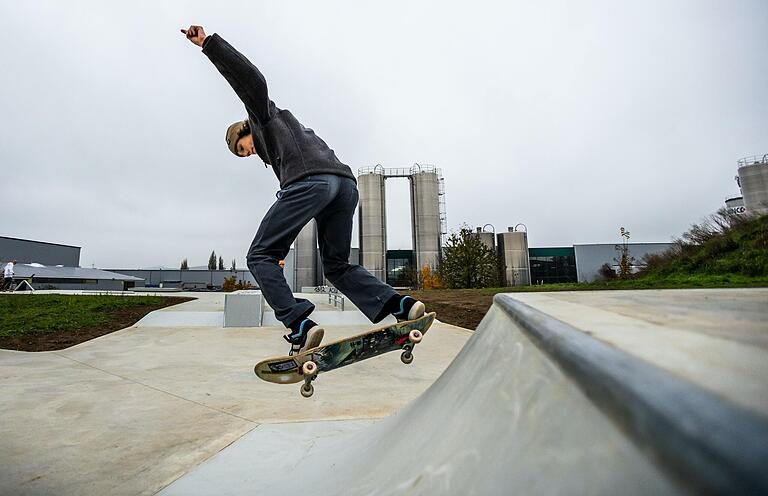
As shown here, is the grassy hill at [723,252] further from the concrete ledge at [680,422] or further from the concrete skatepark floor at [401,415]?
the concrete ledge at [680,422]

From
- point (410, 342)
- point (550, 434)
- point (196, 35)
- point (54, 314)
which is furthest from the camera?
point (54, 314)

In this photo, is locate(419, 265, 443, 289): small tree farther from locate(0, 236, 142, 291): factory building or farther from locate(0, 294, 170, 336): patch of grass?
locate(0, 236, 142, 291): factory building

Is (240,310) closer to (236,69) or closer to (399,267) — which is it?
(236,69)

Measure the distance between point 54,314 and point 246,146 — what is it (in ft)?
32.1

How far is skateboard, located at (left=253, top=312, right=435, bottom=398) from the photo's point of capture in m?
2.14

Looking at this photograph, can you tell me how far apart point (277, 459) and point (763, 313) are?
214 cm

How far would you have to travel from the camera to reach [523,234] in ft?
109

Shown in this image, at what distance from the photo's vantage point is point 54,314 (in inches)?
358

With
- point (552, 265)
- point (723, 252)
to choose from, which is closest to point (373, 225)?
point (552, 265)

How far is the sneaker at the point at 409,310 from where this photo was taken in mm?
2377

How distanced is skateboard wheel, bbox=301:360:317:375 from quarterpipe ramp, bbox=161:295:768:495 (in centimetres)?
52

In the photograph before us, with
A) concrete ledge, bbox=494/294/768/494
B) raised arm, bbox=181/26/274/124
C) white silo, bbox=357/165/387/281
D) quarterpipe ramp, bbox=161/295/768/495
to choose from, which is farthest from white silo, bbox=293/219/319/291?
concrete ledge, bbox=494/294/768/494

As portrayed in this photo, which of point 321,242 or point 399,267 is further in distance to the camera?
point 399,267

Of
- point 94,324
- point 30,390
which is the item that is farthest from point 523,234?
point 30,390
